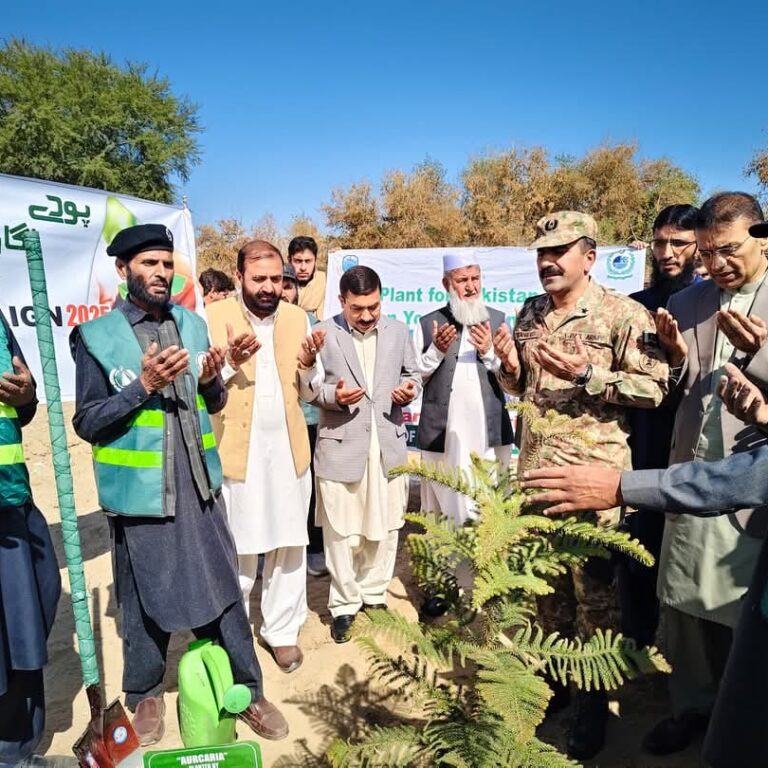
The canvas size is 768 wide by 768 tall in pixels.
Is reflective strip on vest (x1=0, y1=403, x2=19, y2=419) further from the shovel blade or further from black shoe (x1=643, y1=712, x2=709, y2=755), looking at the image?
black shoe (x1=643, y1=712, x2=709, y2=755)

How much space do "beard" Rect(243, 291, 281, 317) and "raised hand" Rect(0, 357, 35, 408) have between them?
1.25 m

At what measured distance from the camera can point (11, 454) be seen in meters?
2.24

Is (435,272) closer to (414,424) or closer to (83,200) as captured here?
(414,424)

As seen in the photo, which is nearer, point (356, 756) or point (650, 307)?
point (356, 756)

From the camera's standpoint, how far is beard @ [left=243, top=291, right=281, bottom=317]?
10.5 feet

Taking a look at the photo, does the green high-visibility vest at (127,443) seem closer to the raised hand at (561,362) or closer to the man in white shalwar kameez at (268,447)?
the man in white shalwar kameez at (268,447)

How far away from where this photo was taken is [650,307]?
337 centimetres

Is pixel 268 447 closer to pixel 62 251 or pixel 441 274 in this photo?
pixel 62 251

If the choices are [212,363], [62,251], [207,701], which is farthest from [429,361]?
[62,251]

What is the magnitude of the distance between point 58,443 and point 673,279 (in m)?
3.19

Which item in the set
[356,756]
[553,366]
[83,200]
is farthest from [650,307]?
[83,200]

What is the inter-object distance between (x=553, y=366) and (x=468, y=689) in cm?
124

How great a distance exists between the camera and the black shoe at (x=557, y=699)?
2.72 meters

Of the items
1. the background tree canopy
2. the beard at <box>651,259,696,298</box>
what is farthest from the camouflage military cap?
the background tree canopy
